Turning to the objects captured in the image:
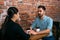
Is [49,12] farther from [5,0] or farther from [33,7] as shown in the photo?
[5,0]

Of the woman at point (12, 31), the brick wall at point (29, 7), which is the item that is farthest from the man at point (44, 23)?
the woman at point (12, 31)

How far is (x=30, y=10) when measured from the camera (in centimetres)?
512

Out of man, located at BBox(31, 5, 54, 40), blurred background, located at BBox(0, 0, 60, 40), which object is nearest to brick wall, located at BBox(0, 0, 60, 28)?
blurred background, located at BBox(0, 0, 60, 40)

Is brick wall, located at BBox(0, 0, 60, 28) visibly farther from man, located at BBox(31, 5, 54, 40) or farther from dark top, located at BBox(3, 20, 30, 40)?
dark top, located at BBox(3, 20, 30, 40)

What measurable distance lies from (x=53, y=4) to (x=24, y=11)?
0.69 meters

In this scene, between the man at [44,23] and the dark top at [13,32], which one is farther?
the man at [44,23]

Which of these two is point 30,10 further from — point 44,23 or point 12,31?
point 12,31

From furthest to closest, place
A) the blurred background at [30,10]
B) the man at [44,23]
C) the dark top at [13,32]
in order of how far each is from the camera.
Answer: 1. the blurred background at [30,10]
2. the man at [44,23]
3. the dark top at [13,32]

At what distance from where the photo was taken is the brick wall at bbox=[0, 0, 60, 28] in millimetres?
5039

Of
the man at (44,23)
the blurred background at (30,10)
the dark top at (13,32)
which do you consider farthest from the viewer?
the blurred background at (30,10)

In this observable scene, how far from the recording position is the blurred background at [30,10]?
5.02 meters

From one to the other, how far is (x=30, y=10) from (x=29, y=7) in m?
0.07

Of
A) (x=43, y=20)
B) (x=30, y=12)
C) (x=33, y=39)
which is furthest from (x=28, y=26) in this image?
(x=33, y=39)

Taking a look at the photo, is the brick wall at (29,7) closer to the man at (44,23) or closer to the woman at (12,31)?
the man at (44,23)
